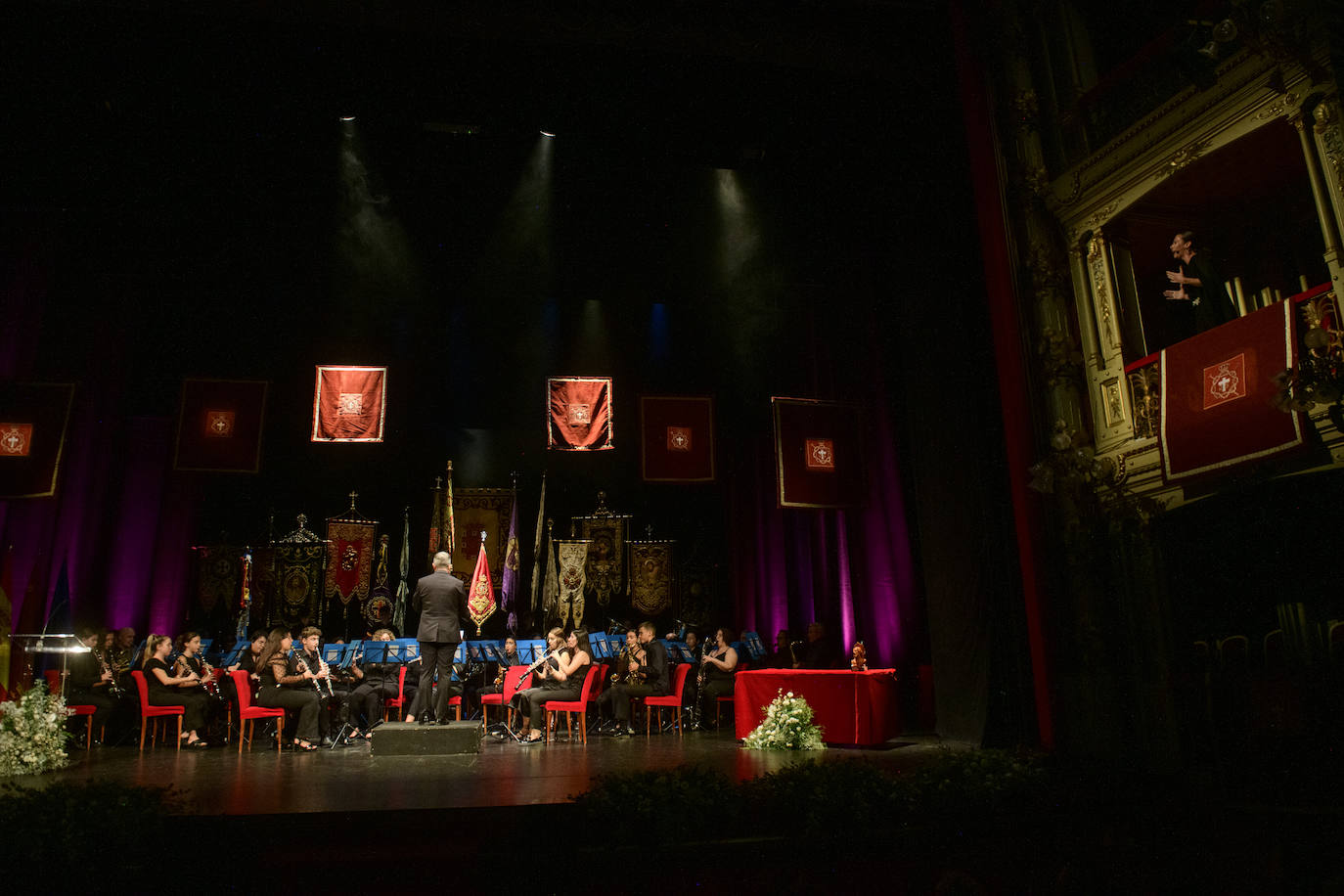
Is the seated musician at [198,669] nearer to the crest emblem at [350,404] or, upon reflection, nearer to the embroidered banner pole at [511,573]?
the crest emblem at [350,404]

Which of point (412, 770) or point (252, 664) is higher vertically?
point (252, 664)

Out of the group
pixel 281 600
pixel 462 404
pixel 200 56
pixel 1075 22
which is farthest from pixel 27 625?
pixel 1075 22

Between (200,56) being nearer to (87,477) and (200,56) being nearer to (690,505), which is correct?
(87,477)

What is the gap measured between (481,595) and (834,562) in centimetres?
507

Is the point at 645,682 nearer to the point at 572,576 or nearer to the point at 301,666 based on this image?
the point at 572,576

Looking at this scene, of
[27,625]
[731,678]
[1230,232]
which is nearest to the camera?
[1230,232]

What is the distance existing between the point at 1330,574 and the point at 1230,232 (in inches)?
136

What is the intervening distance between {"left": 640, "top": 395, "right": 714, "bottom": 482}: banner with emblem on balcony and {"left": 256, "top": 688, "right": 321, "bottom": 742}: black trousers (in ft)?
13.3

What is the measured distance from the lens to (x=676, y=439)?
9.35 meters

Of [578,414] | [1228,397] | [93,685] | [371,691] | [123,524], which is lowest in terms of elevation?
[371,691]

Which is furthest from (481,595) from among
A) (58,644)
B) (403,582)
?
(58,644)

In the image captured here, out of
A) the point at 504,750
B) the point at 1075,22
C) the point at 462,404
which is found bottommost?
the point at 504,750

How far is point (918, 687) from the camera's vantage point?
959 centimetres

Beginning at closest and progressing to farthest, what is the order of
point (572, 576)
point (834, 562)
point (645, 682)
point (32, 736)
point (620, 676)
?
point (32, 736) → point (645, 682) → point (620, 676) → point (834, 562) → point (572, 576)
